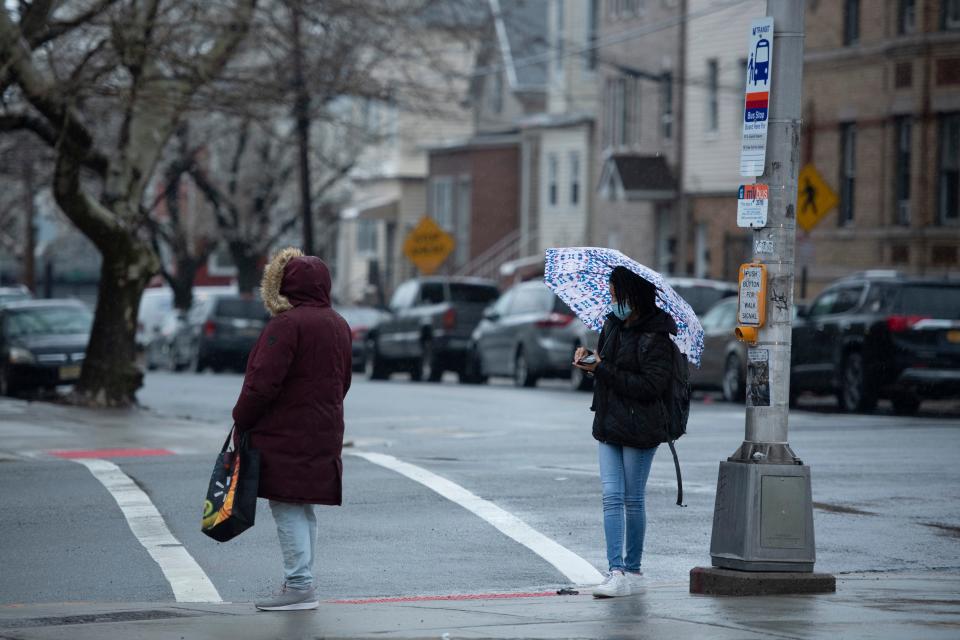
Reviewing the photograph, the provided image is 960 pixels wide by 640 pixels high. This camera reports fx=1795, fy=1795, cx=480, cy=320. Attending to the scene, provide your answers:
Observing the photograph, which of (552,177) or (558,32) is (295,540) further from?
(558,32)

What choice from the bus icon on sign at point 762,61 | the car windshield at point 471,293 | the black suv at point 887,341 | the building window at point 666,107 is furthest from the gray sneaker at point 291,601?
the building window at point 666,107

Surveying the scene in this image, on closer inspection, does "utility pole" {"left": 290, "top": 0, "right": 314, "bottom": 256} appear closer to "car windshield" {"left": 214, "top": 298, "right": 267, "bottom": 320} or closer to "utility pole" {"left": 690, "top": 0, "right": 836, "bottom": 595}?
"car windshield" {"left": 214, "top": 298, "right": 267, "bottom": 320}

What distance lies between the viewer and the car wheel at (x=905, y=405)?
23.7m

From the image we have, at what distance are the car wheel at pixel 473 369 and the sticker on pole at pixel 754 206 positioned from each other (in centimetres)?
2332

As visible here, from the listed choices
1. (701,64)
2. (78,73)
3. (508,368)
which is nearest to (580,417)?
(78,73)

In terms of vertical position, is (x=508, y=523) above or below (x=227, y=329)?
below

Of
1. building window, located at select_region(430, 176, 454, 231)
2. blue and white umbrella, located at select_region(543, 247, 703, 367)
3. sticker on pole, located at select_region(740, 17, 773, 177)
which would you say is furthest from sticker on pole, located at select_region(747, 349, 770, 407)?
building window, located at select_region(430, 176, 454, 231)

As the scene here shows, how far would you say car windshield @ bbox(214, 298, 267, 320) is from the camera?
132 feet

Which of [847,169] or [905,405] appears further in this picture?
[847,169]

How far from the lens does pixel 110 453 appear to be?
17453mm

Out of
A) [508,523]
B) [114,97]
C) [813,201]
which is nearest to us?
[508,523]

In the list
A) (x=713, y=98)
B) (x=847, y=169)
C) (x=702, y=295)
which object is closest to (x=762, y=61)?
(x=702, y=295)

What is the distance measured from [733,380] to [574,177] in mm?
25723

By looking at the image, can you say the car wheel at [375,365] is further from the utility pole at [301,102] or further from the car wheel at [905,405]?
the car wheel at [905,405]
